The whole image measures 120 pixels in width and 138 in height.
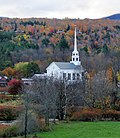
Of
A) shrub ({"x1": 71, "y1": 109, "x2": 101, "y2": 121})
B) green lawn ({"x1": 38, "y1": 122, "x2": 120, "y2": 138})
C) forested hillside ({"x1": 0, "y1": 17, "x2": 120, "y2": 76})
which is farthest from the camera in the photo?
forested hillside ({"x1": 0, "y1": 17, "x2": 120, "y2": 76})

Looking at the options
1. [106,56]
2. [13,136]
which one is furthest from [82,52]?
[13,136]

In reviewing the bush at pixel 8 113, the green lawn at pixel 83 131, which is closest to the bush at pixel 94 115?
the green lawn at pixel 83 131

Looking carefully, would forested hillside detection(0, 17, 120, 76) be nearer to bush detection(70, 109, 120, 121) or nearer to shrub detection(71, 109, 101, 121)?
bush detection(70, 109, 120, 121)

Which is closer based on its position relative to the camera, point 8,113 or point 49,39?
point 8,113

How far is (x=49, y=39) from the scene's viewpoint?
10381cm

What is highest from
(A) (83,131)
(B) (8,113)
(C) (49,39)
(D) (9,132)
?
(C) (49,39)

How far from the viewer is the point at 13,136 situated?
83.6 ft

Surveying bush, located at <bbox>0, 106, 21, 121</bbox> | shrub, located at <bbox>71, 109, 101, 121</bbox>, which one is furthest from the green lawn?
bush, located at <bbox>0, 106, 21, 121</bbox>

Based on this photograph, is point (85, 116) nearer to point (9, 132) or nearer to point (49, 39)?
point (9, 132)

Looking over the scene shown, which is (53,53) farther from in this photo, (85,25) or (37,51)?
(85,25)

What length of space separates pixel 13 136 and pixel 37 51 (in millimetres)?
58893

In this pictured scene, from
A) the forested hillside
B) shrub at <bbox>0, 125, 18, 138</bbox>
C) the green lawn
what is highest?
the forested hillside

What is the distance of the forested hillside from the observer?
79.0 meters

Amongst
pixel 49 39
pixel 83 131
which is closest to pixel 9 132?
pixel 83 131
